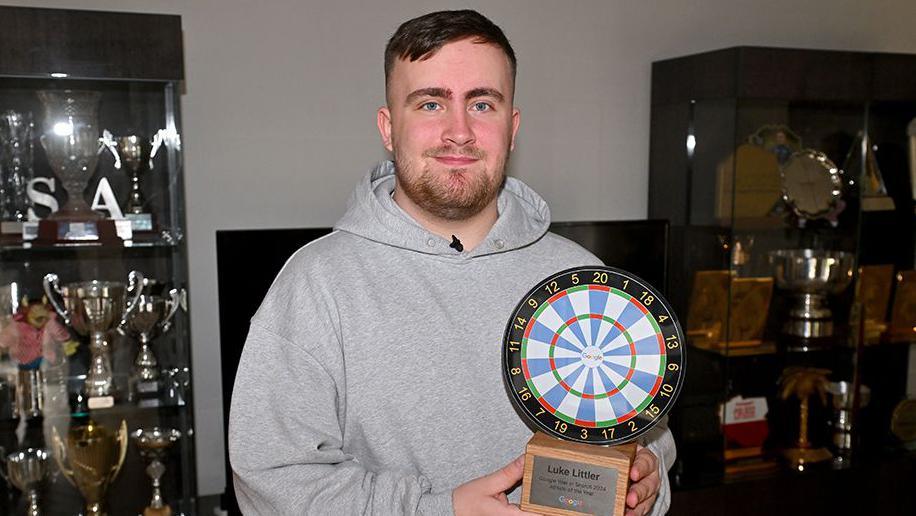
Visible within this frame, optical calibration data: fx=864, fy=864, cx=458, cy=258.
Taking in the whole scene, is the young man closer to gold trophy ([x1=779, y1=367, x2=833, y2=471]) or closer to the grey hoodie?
the grey hoodie

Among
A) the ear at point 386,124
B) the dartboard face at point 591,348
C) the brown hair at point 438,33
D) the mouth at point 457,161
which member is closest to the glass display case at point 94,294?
the ear at point 386,124

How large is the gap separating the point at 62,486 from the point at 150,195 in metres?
0.89

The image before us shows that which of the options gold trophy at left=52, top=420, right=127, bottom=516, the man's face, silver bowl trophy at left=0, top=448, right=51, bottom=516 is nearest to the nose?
the man's face

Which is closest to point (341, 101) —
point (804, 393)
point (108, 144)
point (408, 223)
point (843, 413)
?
point (108, 144)

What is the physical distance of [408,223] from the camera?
1.65 metres

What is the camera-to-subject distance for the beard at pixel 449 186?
5.14 ft

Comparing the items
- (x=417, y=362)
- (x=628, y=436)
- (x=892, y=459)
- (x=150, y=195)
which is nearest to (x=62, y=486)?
(x=150, y=195)

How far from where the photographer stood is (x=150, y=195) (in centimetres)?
251

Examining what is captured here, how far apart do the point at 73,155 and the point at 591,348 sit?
1.68 m

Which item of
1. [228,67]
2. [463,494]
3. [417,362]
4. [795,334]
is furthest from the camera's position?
[795,334]

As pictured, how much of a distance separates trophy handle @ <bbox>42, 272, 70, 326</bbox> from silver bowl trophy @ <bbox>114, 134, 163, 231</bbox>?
10.6 inches

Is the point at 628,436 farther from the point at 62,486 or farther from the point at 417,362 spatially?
the point at 62,486

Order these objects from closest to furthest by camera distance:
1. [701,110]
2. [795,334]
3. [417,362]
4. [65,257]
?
[417,362] < [65,257] < [701,110] < [795,334]

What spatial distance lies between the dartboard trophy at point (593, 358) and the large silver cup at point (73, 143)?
152 cm
